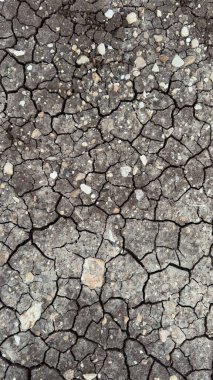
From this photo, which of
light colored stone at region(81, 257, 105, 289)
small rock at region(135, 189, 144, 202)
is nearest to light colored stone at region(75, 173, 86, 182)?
small rock at region(135, 189, 144, 202)

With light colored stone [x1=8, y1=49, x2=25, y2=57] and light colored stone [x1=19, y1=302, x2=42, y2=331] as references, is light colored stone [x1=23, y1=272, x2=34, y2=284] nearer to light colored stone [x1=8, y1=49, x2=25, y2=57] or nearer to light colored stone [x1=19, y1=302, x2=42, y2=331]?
light colored stone [x1=19, y1=302, x2=42, y2=331]

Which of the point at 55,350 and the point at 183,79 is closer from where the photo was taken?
the point at 55,350

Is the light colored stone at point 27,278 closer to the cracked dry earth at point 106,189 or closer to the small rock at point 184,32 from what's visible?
the cracked dry earth at point 106,189

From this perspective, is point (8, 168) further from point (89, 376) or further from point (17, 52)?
point (89, 376)

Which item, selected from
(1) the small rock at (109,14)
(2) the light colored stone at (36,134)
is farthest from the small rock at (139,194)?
(1) the small rock at (109,14)

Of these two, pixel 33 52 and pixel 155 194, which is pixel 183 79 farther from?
pixel 33 52

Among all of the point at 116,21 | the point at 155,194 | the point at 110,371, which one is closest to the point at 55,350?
the point at 110,371

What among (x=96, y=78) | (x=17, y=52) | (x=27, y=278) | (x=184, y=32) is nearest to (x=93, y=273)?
(x=27, y=278)
